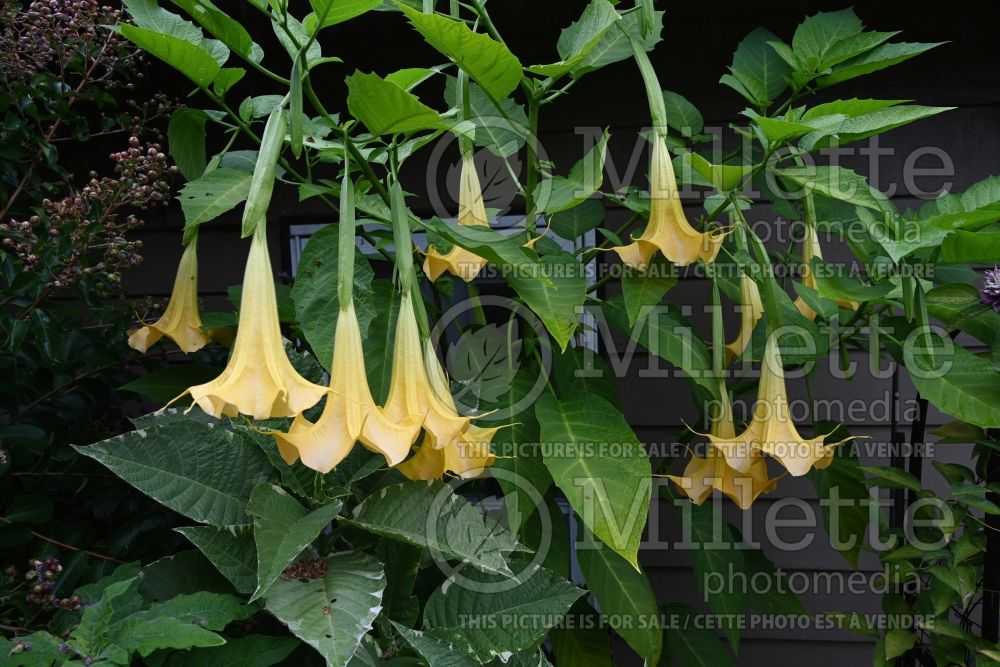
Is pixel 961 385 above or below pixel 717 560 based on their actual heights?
above

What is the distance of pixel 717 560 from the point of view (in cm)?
133

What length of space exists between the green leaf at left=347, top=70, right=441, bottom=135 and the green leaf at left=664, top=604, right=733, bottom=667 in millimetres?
1084

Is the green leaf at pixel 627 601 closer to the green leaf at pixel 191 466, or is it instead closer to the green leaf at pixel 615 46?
the green leaf at pixel 191 466

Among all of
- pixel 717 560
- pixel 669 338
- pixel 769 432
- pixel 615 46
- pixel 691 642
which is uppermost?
pixel 615 46

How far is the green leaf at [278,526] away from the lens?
2.77 feet

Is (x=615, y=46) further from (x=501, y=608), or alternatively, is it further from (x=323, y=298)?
(x=501, y=608)

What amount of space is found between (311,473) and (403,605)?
0.78ft

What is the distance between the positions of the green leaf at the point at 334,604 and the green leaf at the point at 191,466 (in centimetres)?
15

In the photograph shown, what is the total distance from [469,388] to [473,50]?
0.49 metres

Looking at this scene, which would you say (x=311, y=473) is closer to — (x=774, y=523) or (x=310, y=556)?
(x=310, y=556)

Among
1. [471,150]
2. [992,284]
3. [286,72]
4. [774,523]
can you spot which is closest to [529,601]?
[471,150]

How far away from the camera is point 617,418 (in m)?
1.09

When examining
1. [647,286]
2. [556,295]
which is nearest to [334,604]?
[556,295]

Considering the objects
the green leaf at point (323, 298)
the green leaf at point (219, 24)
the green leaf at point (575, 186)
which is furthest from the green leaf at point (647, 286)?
the green leaf at point (219, 24)
